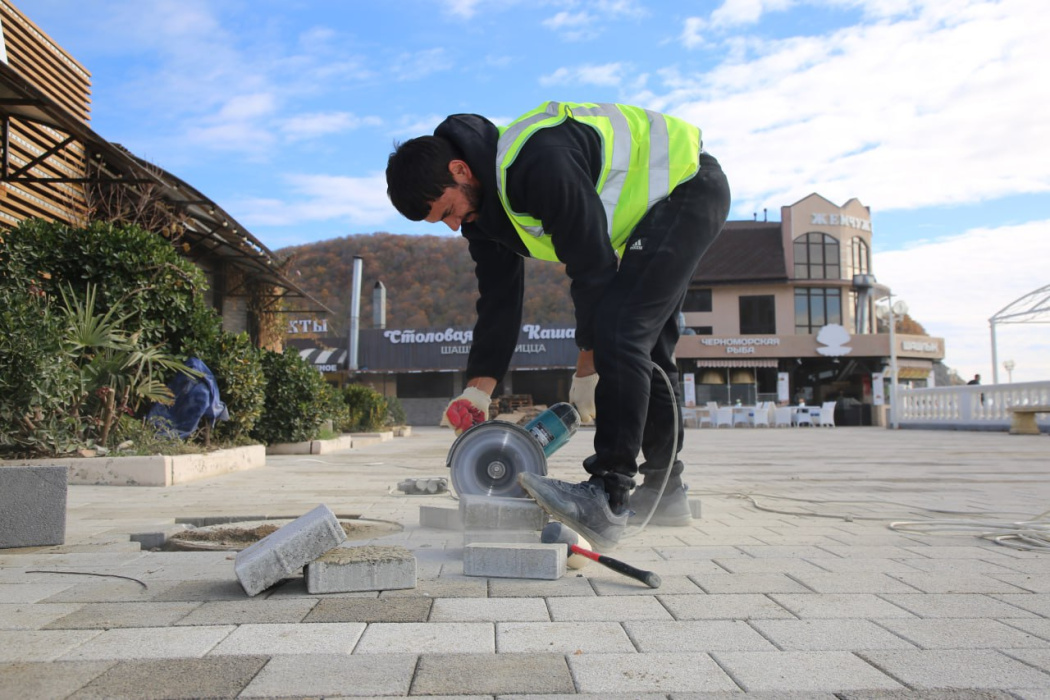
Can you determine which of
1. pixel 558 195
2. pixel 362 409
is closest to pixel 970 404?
pixel 362 409

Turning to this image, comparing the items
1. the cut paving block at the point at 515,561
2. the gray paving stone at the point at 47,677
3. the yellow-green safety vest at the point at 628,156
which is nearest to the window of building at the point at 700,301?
the yellow-green safety vest at the point at 628,156

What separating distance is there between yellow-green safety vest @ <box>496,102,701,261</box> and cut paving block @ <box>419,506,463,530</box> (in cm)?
122

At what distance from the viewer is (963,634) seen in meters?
1.71

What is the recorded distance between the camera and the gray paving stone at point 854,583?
2.15 meters

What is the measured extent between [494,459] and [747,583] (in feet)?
4.09

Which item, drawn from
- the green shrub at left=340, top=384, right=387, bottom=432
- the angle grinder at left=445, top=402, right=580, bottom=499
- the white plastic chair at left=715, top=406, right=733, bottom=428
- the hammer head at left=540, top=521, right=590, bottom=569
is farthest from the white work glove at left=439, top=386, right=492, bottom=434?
the white plastic chair at left=715, top=406, right=733, bottom=428

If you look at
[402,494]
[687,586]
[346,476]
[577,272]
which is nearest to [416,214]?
[577,272]

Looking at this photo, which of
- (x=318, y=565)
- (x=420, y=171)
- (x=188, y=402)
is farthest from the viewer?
(x=188, y=402)

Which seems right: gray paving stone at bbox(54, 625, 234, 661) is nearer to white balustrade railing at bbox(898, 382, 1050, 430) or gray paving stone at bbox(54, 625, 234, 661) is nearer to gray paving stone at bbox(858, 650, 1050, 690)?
gray paving stone at bbox(858, 650, 1050, 690)

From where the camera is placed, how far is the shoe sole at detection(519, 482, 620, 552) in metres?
2.61

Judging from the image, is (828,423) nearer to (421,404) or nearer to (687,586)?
(421,404)

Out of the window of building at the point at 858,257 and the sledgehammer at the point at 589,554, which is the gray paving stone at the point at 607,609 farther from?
the window of building at the point at 858,257

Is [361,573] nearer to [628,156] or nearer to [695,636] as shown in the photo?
[695,636]

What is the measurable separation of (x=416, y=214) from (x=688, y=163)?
1.00 meters
